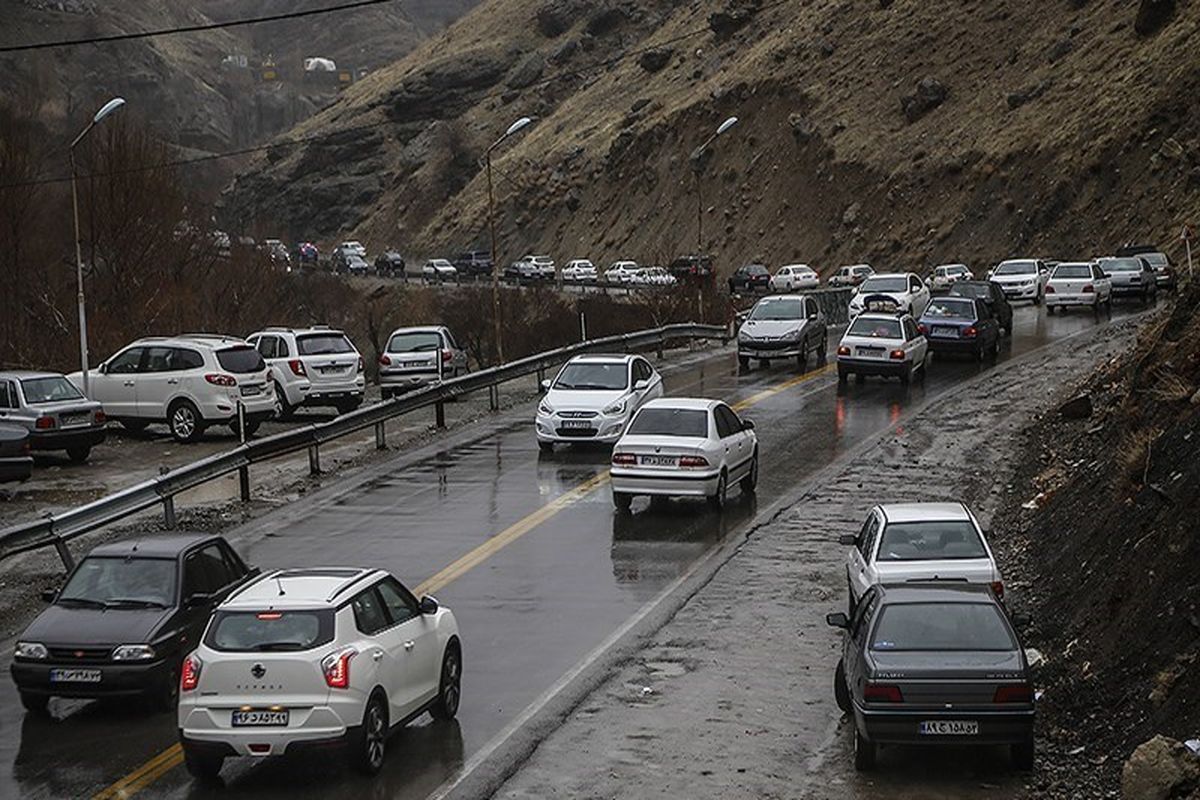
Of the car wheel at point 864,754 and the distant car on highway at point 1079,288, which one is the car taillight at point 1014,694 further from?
the distant car on highway at point 1079,288

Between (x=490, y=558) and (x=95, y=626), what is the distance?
7351 mm

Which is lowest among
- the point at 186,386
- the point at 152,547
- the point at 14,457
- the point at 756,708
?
the point at 756,708

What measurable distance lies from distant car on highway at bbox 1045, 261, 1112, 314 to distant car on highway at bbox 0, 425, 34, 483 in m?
36.7

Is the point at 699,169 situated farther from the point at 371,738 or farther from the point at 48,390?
the point at 371,738

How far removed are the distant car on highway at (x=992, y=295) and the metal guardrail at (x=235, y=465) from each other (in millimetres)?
13015

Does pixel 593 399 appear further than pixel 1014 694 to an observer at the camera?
Yes

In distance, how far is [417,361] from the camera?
4009 centimetres

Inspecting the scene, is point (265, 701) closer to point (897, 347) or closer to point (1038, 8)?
point (897, 347)

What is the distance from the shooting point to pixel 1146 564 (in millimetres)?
16094

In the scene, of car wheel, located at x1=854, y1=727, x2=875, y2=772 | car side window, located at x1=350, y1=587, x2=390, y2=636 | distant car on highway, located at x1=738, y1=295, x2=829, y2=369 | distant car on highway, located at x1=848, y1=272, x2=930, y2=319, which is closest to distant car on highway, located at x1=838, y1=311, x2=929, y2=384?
distant car on highway, located at x1=738, y1=295, x2=829, y2=369

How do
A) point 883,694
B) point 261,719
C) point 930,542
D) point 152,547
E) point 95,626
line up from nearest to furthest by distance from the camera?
point 261,719, point 883,694, point 95,626, point 152,547, point 930,542

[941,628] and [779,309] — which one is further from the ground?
[779,309]

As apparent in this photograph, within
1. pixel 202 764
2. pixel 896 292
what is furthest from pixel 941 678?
pixel 896 292

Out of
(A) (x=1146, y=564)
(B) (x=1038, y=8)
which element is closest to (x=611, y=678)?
(A) (x=1146, y=564)
